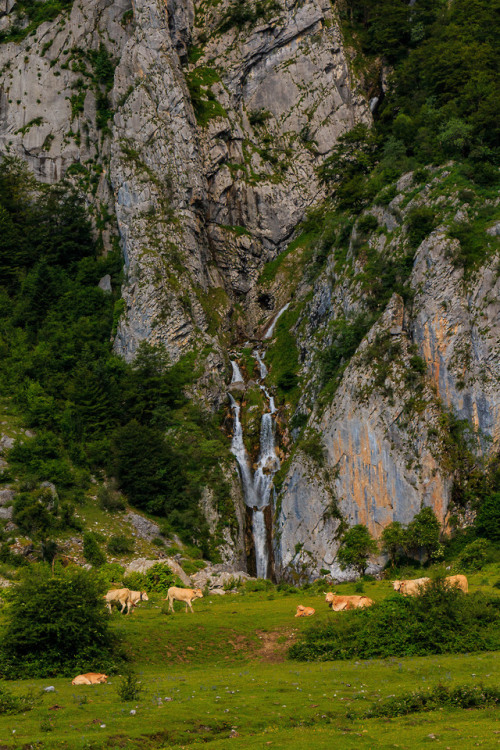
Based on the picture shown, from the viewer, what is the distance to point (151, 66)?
74875 mm

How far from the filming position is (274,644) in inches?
1084

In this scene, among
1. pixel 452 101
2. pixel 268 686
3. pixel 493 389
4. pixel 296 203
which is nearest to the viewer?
pixel 268 686

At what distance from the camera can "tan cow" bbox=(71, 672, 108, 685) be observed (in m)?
21.3

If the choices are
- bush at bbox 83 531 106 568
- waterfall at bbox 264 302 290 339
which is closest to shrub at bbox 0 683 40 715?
bush at bbox 83 531 106 568

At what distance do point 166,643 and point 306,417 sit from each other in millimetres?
33361

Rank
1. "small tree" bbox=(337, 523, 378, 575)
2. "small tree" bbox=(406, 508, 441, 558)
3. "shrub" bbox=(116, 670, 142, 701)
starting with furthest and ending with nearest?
"small tree" bbox=(337, 523, 378, 575) → "small tree" bbox=(406, 508, 441, 558) → "shrub" bbox=(116, 670, 142, 701)

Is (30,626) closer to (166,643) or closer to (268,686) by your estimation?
(166,643)

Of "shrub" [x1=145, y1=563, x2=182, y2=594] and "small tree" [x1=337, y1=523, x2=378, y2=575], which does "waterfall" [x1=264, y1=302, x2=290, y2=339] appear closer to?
"small tree" [x1=337, y1=523, x2=378, y2=575]

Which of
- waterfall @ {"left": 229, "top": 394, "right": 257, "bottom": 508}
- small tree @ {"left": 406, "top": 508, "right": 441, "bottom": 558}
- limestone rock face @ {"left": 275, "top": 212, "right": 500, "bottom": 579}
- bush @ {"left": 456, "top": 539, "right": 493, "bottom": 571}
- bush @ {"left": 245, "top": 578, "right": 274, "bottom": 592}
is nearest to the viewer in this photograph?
bush @ {"left": 245, "top": 578, "right": 274, "bottom": 592}

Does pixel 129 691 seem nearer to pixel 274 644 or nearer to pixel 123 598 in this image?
pixel 274 644

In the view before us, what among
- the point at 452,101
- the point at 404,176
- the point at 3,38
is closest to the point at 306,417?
the point at 404,176

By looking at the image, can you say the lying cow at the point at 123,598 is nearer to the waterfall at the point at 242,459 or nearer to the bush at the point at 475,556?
the bush at the point at 475,556

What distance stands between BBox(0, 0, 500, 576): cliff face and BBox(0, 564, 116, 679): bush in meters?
27.6

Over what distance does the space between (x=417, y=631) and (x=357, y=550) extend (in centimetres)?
2249
